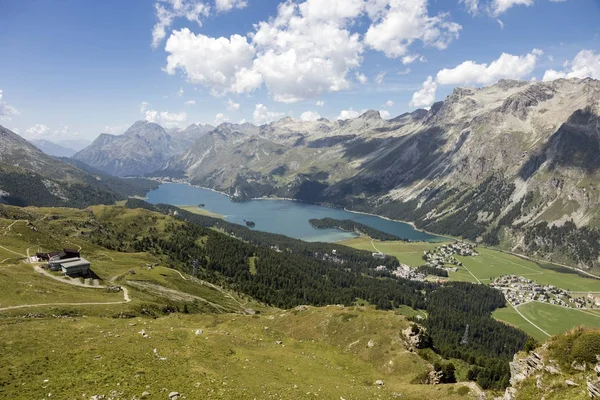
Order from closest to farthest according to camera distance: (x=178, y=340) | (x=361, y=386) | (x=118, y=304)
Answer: (x=361, y=386), (x=178, y=340), (x=118, y=304)

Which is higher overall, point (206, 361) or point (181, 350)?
point (181, 350)

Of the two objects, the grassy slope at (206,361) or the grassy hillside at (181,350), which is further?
the grassy hillside at (181,350)

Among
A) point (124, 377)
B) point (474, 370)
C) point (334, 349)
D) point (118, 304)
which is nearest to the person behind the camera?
point (124, 377)

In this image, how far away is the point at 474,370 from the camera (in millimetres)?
133500

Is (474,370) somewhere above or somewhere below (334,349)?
below

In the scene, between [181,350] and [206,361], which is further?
[181,350]

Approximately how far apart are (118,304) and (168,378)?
51487 mm

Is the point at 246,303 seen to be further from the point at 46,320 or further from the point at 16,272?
the point at 46,320

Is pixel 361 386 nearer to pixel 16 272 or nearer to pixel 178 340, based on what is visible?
pixel 178 340

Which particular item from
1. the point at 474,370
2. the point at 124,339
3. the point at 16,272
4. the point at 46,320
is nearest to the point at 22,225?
the point at 16,272

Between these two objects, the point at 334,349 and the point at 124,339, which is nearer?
the point at 124,339

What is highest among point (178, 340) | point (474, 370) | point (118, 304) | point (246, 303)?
point (178, 340)

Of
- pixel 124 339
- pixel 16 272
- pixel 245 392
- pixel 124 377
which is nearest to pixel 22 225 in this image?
pixel 16 272

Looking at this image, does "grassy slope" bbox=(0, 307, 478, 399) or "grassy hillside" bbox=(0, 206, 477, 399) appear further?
"grassy hillside" bbox=(0, 206, 477, 399)
